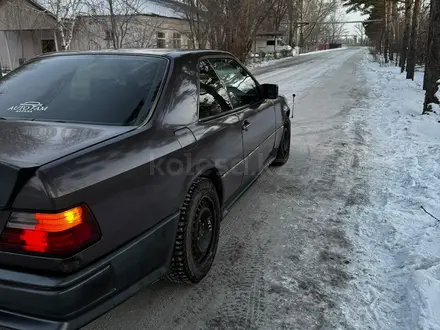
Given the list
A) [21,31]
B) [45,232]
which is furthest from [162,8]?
[45,232]

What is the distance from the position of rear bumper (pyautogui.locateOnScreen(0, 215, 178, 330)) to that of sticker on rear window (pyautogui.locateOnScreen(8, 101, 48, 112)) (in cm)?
127

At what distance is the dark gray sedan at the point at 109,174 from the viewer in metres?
1.79

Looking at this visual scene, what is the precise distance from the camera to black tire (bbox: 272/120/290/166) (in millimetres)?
5567

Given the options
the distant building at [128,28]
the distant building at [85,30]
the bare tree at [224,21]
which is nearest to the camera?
the distant building at [128,28]

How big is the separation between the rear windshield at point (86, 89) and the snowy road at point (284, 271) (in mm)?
1284

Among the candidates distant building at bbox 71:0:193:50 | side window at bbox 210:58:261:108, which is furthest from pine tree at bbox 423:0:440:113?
distant building at bbox 71:0:193:50

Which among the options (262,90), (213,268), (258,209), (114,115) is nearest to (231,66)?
(262,90)

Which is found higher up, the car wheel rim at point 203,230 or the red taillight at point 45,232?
the red taillight at point 45,232

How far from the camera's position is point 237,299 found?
276 centimetres

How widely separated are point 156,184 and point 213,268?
3.79 feet

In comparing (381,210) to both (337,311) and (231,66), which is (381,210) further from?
(231,66)

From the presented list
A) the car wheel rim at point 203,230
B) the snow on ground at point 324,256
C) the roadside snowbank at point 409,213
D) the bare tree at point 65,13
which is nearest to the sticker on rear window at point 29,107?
the car wheel rim at point 203,230

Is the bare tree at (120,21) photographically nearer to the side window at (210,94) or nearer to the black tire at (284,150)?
the black tire at (284,150)

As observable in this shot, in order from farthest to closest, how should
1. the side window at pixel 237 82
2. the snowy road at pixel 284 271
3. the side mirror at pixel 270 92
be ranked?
the side mirror at pixel 270 92 → the side window at pixel 237 82 → the snowy road at pixel 284 271
